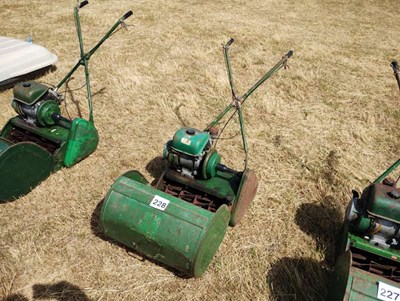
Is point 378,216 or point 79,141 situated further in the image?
point 79,141

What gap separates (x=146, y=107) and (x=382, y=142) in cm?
458

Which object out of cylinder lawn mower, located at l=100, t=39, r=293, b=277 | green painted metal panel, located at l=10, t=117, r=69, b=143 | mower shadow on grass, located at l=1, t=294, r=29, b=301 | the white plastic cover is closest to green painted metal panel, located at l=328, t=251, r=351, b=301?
cylinder lawn mower, located at l=100, t=39, r=293, b=277

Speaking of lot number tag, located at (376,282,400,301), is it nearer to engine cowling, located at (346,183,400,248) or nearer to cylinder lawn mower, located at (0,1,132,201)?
engine cowling, located at (346,183,400,248)

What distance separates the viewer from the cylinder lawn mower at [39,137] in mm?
4590

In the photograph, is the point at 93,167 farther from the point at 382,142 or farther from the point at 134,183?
the point at 382,142

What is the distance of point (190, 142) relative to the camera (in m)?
4.13

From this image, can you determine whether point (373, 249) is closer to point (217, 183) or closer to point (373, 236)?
point (373, 236)

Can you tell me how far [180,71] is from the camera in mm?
8703

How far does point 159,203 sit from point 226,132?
10.8 feet

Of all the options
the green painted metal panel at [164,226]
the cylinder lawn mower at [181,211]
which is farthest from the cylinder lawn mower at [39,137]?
the green painted metal panel at [164,226]

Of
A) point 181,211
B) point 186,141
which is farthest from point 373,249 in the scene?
point 186,141

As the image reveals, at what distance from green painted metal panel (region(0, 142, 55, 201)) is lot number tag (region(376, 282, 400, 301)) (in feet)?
13.7

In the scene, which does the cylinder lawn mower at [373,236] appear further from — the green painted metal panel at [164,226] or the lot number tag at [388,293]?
the green painted metal panel at [164,226]

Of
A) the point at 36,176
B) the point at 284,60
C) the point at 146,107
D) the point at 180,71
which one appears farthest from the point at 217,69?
the point at 36,176
